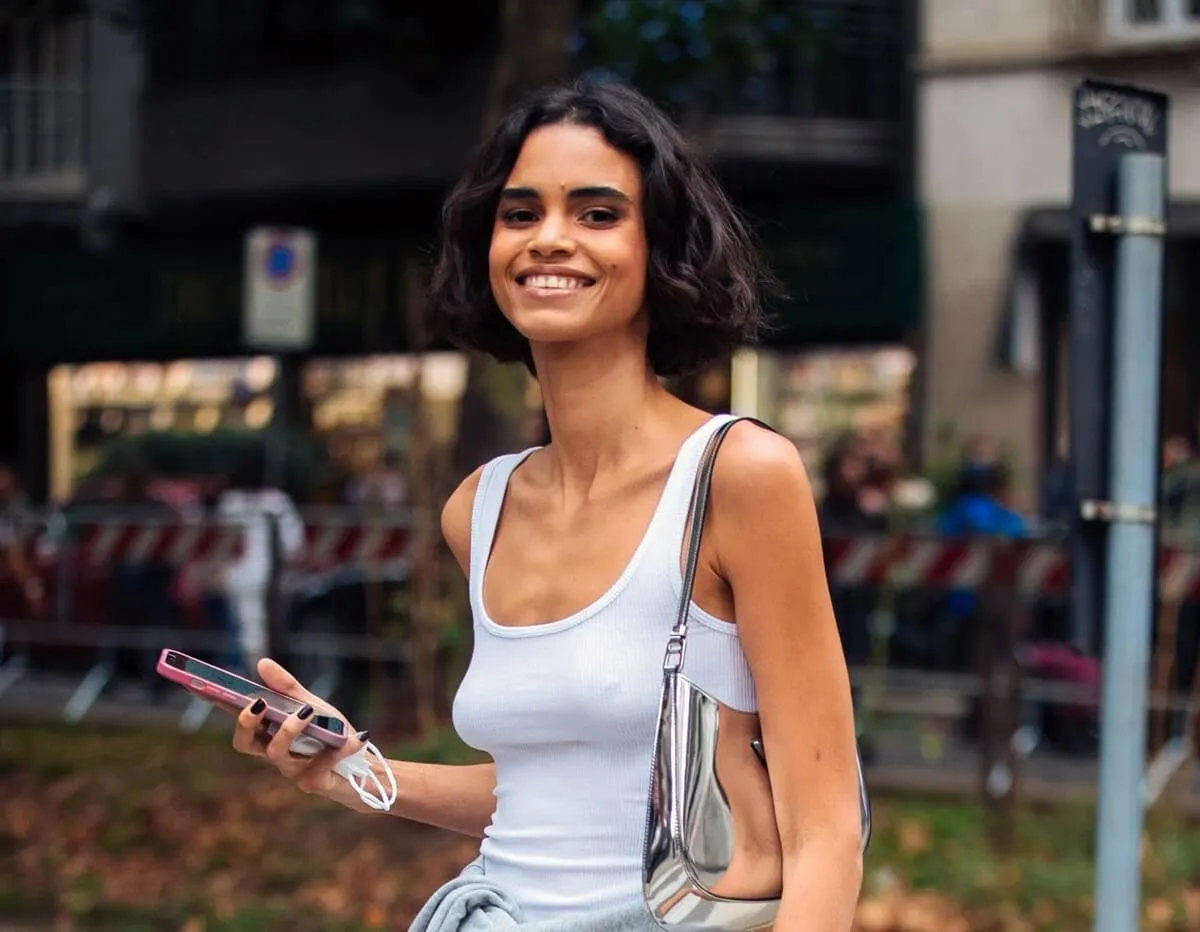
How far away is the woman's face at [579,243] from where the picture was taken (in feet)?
7.63

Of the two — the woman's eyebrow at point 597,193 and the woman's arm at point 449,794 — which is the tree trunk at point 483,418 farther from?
the woman's eyebrow at point 597,193

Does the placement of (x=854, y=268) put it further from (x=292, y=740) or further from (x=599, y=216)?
(x=292, y=740)

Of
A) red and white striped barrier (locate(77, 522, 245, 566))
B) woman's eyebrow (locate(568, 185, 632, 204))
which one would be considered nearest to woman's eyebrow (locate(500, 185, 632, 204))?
woman's eyebrow (locate(568, 185, 632, 204))

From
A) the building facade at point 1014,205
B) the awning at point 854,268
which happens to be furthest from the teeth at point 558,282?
the awning at point 854,268

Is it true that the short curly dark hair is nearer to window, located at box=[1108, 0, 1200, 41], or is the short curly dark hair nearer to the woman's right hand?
the woman's right hand

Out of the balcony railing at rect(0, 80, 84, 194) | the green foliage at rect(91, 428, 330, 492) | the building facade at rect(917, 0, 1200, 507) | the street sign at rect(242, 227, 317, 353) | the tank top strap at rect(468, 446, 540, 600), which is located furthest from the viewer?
the balcony railing at rect(0, 80, 84, 194)

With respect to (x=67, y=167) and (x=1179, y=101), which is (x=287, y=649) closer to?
(x=1179, y=101)

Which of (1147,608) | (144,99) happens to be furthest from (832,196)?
(1147,608)

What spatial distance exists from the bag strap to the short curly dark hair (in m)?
0.20

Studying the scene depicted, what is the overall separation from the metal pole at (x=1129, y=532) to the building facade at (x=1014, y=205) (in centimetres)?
1170

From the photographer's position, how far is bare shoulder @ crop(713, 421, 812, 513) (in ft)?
7.20

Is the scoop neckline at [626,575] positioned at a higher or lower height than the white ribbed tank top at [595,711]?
higher

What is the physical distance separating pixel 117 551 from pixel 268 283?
2.91m

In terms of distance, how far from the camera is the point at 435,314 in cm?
268
